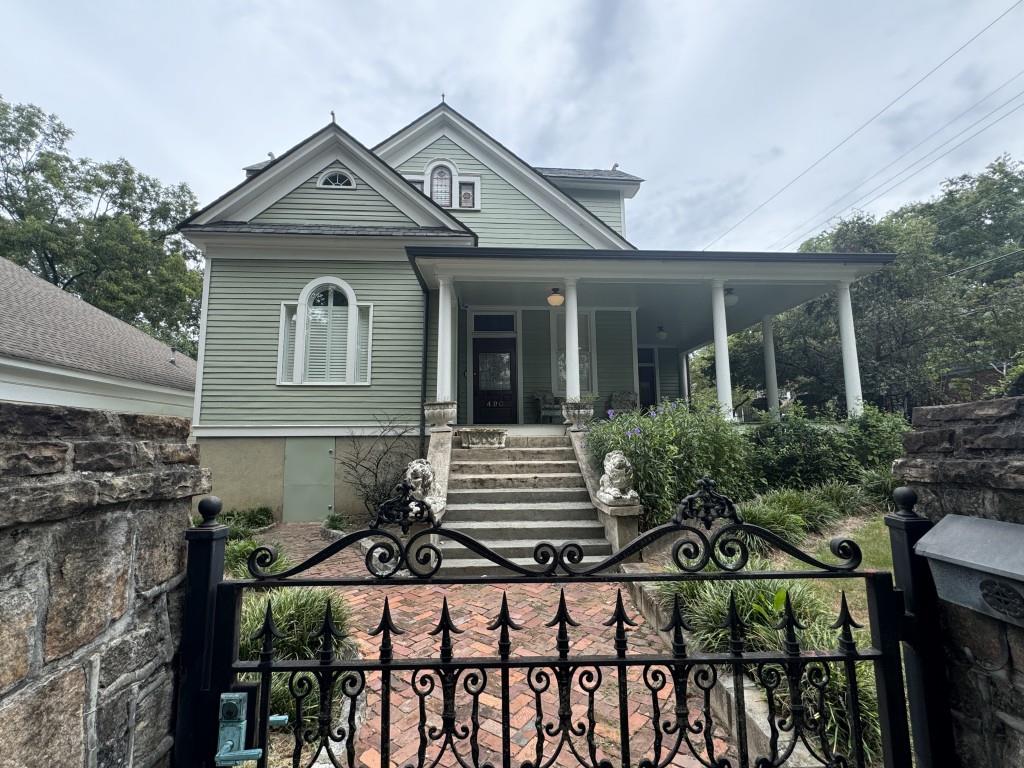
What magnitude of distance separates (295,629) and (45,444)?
227 centimetres

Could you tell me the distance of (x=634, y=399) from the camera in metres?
9.70

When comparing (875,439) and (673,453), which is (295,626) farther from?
(875,439)

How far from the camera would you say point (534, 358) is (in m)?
9.74

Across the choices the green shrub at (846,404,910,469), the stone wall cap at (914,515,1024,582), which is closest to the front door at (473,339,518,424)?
the green shrub at (846,404,910,469)

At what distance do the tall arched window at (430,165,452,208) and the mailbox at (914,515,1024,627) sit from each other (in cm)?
1075

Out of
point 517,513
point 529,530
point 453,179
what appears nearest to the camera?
point 529,530

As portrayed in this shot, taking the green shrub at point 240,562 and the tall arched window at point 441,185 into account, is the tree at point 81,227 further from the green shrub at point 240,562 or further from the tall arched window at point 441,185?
the green shrub at point 240,562

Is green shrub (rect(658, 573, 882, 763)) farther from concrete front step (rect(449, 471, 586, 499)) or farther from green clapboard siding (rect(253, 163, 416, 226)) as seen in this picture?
green clapboard siding (rect(253, 163, 416, 226))

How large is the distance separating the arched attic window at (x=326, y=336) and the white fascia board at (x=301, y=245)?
1.96 feet

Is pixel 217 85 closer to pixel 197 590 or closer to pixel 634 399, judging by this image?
pixel 197 590

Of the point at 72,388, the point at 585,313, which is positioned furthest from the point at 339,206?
the point at 72,388

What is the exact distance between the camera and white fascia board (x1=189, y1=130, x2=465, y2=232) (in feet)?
27.0

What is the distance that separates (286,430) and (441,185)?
271 inches

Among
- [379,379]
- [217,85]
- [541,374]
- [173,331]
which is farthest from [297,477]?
[173,331]
